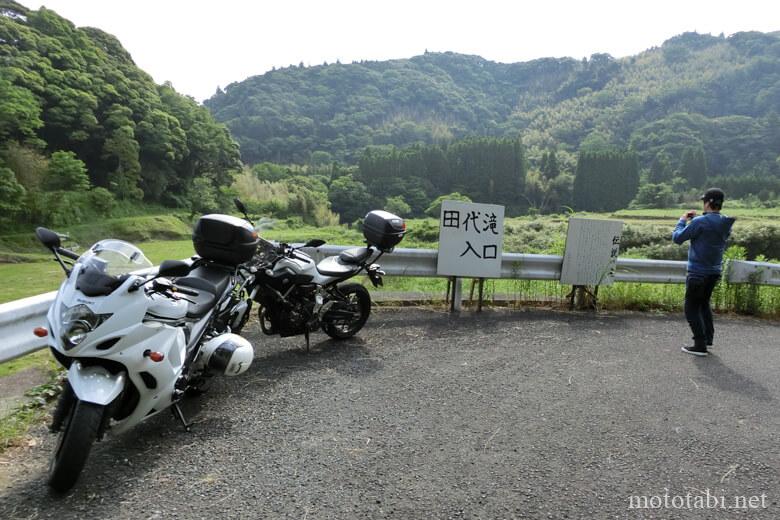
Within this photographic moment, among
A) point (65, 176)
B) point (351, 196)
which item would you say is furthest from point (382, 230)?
point (351, 196)

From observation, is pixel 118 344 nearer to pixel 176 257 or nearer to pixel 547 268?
pixel 176 257

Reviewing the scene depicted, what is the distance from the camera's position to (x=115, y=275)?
2.95 meters

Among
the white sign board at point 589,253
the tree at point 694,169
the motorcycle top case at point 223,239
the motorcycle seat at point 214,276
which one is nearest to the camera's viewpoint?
the motorcycle seat at point 214,276

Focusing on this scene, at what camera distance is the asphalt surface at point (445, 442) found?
258cm

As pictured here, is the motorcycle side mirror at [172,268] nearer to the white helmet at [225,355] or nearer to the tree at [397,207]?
the white helmet at [225,355]

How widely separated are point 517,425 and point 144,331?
8.29ft

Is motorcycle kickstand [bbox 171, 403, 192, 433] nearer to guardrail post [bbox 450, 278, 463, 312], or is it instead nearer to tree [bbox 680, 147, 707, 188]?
guardrail post [bbox 450, 278, 463, 312]

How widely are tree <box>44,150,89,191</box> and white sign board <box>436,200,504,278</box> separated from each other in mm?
5675

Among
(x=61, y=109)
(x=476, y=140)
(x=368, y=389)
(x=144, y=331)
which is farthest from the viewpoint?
(x=476, y=140)

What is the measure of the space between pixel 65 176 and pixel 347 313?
5.57 metres

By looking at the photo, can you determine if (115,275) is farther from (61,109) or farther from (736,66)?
(736,66)

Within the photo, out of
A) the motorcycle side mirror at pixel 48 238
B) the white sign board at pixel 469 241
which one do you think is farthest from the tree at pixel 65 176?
the white sign board at pixel 469 241

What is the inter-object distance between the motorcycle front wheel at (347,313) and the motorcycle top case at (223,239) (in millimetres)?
1426

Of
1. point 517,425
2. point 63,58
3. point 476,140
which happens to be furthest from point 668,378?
point 476,140
